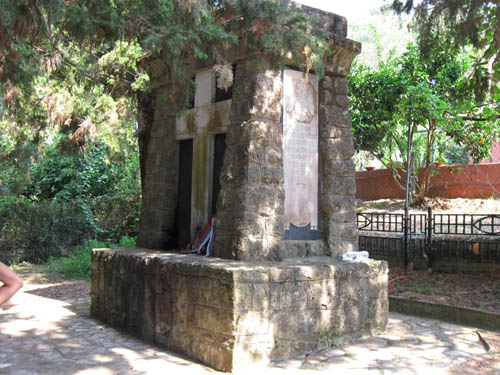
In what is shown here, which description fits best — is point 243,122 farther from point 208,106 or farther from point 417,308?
point 417,308

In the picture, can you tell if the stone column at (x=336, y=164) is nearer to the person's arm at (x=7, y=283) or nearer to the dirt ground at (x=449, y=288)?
the dirt ground at (x=449, y=288)

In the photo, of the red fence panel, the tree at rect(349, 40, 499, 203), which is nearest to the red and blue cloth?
the tree at rect(349, 40, 499, 203)

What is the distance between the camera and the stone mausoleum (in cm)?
471

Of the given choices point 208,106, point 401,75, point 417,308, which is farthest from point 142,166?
point 401,75

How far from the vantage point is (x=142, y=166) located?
9461 millimetres

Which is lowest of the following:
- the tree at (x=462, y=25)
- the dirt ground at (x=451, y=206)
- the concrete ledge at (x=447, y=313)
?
the concrete ledge at (x=447, y=313)

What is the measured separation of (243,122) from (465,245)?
532 cm

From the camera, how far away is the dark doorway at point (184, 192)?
6551 millimetres

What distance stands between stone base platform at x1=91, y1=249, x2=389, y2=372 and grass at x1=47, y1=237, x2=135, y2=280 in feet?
A: 16.8

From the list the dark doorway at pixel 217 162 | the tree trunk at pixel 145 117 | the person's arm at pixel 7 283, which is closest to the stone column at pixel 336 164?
the dark doorway at pixel 217 162

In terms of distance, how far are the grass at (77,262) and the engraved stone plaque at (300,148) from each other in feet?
20.9

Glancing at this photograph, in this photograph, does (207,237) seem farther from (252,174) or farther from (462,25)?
(462,25)

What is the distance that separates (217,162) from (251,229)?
1.24m

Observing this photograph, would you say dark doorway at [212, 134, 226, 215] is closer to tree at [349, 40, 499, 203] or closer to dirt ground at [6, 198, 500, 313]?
dirt ground at [6, 198, 500, 313]
